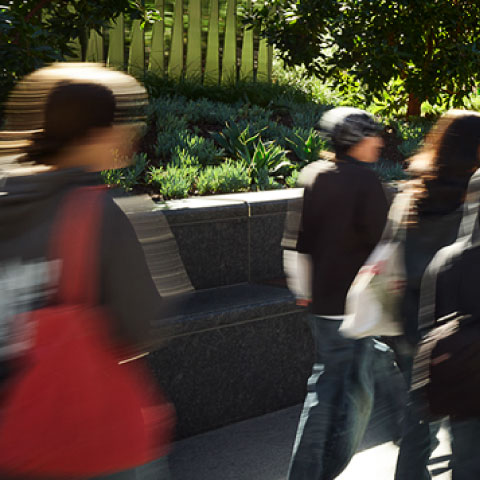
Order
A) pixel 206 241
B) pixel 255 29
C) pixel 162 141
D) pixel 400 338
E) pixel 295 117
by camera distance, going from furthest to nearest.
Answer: pixel 255 29, pixel 295 117, pixel 162 141, pixel 206 241, pixel 400 338

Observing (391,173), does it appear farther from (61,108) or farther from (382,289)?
(61,108)

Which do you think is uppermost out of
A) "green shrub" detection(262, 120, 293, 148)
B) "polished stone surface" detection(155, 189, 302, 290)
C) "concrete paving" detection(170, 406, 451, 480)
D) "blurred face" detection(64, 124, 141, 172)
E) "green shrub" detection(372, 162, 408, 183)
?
"blurred face" detection(64, 124, 141, 172)

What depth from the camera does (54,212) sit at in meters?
1.77

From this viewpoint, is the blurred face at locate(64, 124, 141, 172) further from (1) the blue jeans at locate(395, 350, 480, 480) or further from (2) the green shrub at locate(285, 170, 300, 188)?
(2) the green shrub at locate(285, 170, 300, 188)

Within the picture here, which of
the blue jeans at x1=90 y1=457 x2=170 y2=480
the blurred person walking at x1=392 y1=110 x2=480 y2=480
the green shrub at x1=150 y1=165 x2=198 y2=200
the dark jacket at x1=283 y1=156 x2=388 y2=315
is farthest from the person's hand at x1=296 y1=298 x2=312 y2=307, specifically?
the green shrub at x1=150 y1=165 x2=198 y2=200

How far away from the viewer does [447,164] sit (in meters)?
2.86

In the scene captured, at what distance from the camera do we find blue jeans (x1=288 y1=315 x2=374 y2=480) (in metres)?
3.18

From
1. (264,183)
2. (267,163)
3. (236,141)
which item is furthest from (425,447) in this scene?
(236,141)

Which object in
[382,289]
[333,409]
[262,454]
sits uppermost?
[382,289]

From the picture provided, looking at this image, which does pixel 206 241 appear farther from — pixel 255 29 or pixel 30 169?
pixel 255 29

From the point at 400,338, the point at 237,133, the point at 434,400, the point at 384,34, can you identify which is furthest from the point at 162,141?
the point at 434,400

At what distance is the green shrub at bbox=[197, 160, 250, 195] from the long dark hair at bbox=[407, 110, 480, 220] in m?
3.06

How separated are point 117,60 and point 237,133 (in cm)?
344

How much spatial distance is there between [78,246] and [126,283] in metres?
0.16
